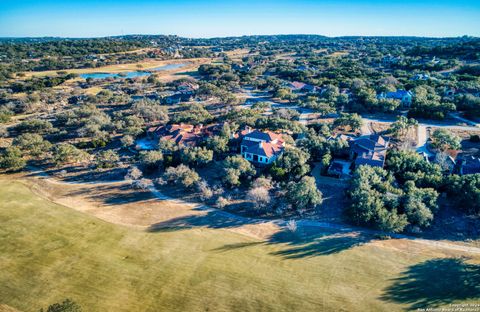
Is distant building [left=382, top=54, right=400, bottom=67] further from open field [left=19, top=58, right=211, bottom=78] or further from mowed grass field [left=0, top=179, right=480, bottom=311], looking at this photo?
mowed grass field [left=0, top=179, right=480, bottom=311]

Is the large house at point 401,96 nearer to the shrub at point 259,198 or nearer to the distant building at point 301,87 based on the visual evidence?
the distant building at point 301,87

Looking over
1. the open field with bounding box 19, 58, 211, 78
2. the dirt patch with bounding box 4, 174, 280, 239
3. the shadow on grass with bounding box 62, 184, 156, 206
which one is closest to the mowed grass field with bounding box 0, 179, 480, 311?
the dirt patch with bounding box 4, 174, 280, 239

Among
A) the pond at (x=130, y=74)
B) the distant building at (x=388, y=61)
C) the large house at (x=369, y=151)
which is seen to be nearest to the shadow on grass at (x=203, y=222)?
the large house at (x=369, y=151)

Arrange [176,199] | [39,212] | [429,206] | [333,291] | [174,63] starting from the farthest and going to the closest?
[174,63] < [176,199] < [39,212] < [429,206] < [333,291]

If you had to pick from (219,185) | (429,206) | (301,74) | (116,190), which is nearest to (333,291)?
(429,206)

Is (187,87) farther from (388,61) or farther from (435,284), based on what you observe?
(388,61)

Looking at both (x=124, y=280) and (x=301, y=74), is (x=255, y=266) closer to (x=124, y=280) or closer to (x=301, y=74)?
(x=124, y=280)
